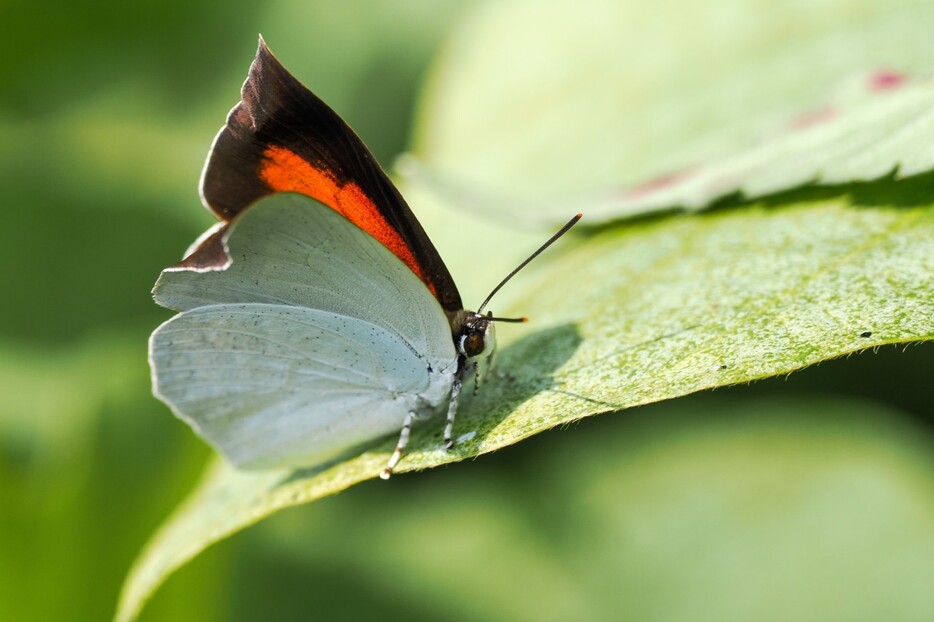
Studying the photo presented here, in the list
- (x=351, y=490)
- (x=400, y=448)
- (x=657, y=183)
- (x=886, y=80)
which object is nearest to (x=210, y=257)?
(x=400, y=448)

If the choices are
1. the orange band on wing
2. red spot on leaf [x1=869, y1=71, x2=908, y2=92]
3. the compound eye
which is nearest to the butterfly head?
the compound eye

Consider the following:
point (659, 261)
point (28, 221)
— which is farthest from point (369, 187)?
point (28, 221)

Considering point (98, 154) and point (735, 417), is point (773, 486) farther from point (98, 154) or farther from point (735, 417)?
point (98, 154)

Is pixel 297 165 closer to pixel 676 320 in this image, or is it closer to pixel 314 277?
pixel 314 277

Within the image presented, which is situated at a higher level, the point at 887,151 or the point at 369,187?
the point at 369,187

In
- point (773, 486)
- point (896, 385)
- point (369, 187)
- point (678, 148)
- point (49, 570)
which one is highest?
point (369, 187)
